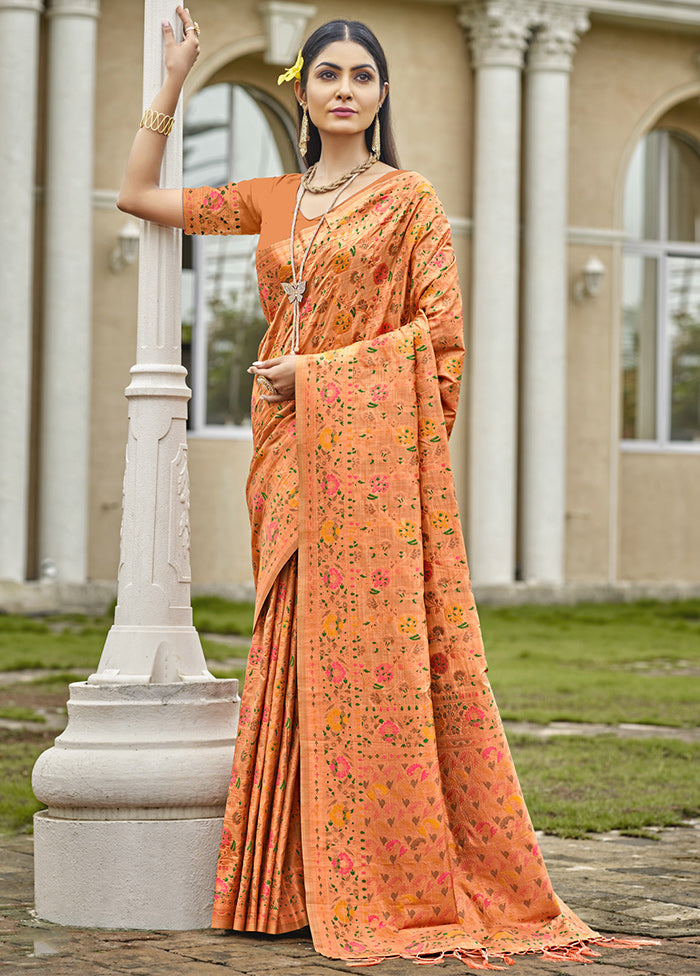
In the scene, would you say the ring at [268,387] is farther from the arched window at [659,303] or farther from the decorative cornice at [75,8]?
the arched window at [659,303]

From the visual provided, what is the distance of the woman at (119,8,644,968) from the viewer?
3.41 m

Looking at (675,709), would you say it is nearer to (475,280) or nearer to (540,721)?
(540,721)

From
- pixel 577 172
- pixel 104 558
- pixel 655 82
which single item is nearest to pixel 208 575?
pixel 104 558

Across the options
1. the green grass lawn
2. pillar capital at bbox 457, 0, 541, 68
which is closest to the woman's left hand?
the green grass lawn

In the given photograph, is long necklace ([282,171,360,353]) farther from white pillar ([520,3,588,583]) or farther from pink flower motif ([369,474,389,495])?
white pillar ([520,3,588,583])

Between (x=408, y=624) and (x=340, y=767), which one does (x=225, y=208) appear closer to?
(x=408, y=624)

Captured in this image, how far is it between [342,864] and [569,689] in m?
5.71

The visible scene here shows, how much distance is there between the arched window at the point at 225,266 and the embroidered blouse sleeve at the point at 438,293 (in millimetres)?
11629

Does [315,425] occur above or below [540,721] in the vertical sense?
above

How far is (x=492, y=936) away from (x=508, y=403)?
479 inches

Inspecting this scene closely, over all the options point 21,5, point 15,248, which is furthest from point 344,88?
point 21,5

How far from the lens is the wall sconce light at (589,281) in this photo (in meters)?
16.0

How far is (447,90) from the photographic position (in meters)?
15.6

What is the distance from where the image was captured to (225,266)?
1536cm
